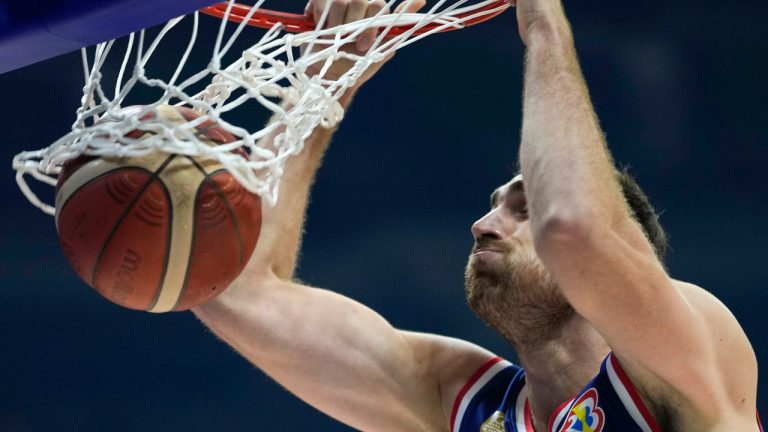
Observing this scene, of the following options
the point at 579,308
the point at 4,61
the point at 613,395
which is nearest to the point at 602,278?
the point at 579,308

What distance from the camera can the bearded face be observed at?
2322mm

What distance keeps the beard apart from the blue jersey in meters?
0.16

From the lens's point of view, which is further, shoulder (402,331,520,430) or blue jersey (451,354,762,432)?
shoulder (402,331,520,430)

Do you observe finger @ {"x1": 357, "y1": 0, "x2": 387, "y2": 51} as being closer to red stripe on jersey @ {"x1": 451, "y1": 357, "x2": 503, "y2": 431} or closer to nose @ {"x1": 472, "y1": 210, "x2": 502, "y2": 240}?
nose @ {"x1": 472, "y1": 210, "x2": 502, "y2": 240}

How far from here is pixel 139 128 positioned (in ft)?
5.34

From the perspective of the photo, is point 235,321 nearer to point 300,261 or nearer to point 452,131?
point 300,261

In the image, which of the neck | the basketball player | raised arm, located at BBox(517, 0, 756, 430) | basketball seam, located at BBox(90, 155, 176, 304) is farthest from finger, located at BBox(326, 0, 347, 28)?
the neck

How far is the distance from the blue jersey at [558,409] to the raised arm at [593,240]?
14 cm

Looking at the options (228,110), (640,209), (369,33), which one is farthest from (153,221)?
(640,209)

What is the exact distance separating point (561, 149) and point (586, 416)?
67cm

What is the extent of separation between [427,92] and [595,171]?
257 centimetres

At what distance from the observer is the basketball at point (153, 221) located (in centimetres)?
161

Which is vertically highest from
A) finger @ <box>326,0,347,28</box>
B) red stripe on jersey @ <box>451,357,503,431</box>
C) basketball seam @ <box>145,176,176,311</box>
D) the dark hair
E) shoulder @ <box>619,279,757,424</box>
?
finger @ <box>326,0,347,28</box>

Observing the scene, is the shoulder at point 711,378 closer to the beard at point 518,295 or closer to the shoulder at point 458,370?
the beard at point 518,295
